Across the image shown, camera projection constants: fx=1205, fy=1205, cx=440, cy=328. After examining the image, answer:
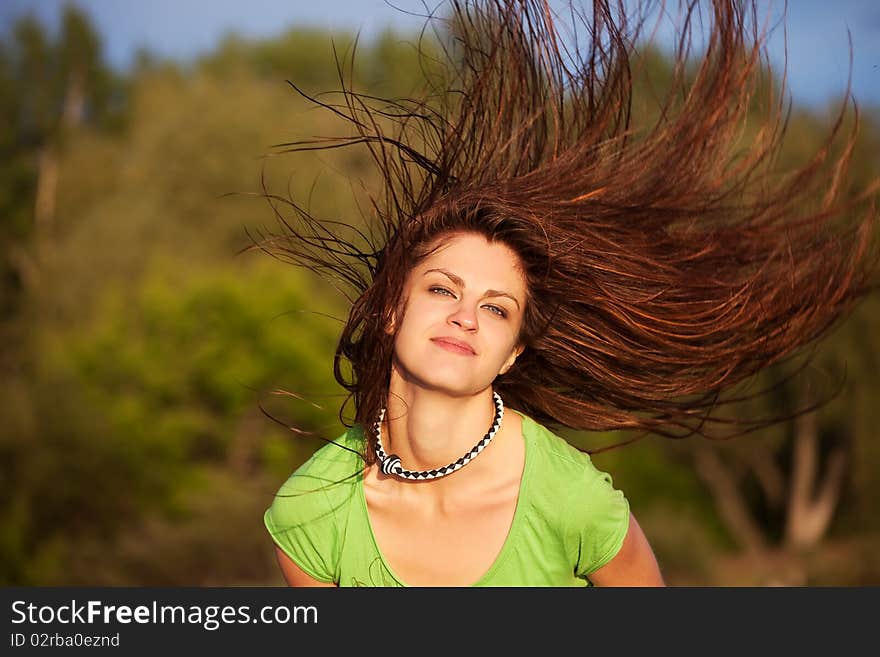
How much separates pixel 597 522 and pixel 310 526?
2.63ft

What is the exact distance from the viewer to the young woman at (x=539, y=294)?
330cm

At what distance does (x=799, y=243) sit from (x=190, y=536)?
21.9 metres

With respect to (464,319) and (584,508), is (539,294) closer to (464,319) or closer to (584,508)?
(464,319)

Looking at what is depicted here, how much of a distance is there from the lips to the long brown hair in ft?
1.11

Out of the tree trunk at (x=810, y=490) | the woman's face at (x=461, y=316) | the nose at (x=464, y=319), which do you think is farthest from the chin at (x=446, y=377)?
the tree trunk at (x=810, y=490)

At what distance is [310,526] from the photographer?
11.1ft

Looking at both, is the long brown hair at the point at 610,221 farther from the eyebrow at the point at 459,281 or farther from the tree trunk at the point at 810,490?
the tree trunk at the point at 810,490

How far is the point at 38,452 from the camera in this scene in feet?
88.8

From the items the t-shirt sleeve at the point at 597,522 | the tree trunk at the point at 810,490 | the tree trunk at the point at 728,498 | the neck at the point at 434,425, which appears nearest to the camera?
the t-shirt sleeve at the point at 597,522

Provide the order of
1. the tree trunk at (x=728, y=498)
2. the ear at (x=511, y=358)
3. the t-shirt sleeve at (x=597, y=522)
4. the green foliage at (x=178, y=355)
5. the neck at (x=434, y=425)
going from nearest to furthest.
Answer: the t-shirt sleeve at (x=597, y=522) < the neck at (x=434, y=425) < the ear at (x=511, y=358) < the green foliage at (x=178, y=355) < the tree trunk at (x=728, y=498)

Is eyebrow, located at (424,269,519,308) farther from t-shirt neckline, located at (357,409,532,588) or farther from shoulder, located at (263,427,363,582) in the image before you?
shoulder, located at (263,427,363,582)

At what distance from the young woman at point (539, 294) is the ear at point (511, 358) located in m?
0.01

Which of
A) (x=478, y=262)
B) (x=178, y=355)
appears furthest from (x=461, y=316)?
(x=178, y=355)

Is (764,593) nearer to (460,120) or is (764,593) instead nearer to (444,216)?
(444,216)
